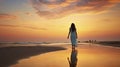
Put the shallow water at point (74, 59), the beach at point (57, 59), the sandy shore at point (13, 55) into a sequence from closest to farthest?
the shallow water at point (74, 59) → the beach at point (57, 59) → the sandy shore at point (13, 55)

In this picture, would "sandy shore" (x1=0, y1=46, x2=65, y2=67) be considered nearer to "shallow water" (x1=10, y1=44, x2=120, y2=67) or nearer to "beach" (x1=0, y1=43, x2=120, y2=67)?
"beach" (x1=0, y1=43, x2=120, y2=67)

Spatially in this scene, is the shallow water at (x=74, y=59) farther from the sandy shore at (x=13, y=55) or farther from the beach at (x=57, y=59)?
the sandy shore at (x=13, y=55)

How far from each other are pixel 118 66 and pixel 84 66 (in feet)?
5.21

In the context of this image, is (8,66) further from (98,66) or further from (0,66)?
(98,66)

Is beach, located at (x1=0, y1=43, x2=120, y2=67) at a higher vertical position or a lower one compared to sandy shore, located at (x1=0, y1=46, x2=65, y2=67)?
lower

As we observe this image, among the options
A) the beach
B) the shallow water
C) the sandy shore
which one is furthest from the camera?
the sandy shore

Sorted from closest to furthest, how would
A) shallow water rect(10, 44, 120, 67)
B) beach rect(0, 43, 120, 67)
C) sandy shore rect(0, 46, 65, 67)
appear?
shallow water rect(10, 44, 120, 67)
beach rect(0, 43, 120, 67)
sandy shore rect(0, 46, 65, 67)

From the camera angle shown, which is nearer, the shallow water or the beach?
the shallow water

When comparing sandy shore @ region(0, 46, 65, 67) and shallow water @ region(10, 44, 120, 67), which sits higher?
sandy shore @ region(0, 46, 65, 67)

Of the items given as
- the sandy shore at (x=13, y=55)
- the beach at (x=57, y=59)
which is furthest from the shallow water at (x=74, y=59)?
the sandy shore at (x=13, y=55)

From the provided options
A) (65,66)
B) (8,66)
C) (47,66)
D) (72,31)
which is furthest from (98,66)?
(72,31)

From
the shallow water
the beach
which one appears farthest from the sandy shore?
the shallow water

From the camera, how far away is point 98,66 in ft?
38.4

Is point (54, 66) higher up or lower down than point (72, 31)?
lower down
